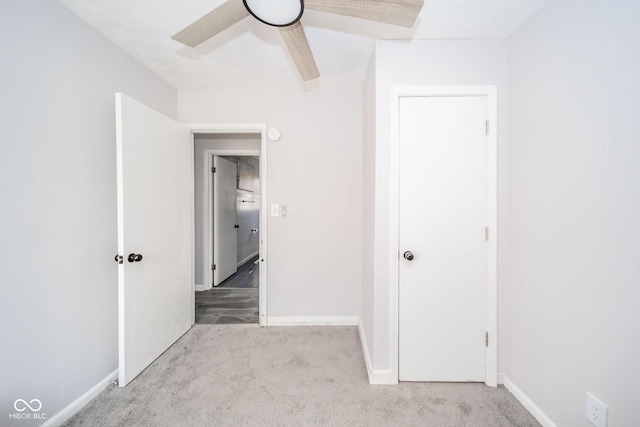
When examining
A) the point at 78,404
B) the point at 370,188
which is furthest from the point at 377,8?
the point at 78,404

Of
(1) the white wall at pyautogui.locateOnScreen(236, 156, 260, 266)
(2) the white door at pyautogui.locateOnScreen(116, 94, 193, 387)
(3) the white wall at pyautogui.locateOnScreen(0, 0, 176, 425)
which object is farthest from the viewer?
(1) the white wall at pyautogui.locateOnScreen(236, 156, 260, 266)

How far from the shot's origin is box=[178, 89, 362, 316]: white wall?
2281 millimetres

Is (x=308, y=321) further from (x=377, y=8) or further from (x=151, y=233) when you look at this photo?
(x=377, y=8)

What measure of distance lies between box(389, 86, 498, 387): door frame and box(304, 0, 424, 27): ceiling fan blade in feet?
1.79

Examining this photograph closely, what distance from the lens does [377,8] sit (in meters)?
0.97

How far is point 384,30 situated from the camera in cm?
146

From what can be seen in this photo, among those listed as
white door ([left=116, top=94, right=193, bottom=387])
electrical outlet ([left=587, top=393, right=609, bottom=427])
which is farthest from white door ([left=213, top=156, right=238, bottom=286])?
electrical outlet ([left=587, top=393, right=609, bottom=427])

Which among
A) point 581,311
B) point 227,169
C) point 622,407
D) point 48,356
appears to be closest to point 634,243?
point 581,311

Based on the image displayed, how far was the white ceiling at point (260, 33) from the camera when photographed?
4.30 ft

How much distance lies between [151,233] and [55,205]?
1.85 feet

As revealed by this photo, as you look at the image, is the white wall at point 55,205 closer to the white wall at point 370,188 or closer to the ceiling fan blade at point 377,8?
the ceiling fan blade at point 377,8

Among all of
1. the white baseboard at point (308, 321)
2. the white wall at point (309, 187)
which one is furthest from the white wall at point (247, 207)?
the white baseboard at point (308, 321)

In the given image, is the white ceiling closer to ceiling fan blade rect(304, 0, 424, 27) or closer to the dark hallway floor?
ceiling fan blade rect(304, 0, 424, 27)

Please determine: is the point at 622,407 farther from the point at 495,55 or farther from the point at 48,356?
the point at 48,356
